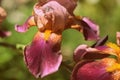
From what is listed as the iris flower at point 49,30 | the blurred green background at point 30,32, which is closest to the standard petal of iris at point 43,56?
the iris flower at point 49,30

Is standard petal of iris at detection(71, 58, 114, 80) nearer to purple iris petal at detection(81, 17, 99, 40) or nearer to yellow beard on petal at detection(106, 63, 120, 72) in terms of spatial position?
yellow beard on petal at detection(106, 63, 120, 72)

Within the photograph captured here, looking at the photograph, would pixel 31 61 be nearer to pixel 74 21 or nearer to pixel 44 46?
pixel 44 46

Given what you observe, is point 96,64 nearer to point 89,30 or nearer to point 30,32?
point 89,30

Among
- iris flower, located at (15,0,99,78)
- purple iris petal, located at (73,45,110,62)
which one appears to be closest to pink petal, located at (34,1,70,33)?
iris flower, located at (15,0,99,78)

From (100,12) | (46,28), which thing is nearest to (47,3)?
(46,28)

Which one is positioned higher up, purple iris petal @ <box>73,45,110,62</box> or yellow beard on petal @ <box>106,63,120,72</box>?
purple iris petal @ <box>73,45,110,62</box>

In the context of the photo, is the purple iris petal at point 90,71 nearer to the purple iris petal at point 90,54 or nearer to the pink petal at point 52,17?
the purple iris petal at point 90,54

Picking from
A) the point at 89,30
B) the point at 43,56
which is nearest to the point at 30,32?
the point at 89,30
